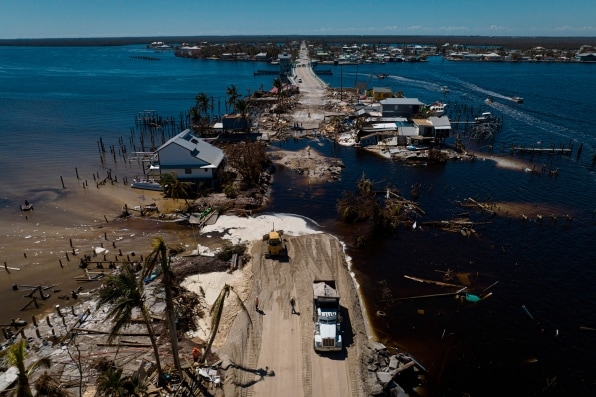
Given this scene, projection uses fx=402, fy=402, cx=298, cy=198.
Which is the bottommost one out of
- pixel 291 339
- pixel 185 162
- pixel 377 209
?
pixel 291 339

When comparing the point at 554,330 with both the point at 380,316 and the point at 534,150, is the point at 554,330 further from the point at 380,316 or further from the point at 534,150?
the point at 534,150

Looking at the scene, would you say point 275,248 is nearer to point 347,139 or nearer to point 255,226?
point 255,226

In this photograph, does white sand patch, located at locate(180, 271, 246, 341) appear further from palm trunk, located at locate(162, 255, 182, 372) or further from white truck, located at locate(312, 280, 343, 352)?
white truck, located at locate(312, 280, 343, 352)

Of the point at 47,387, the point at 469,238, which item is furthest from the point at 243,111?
the point at 47,387

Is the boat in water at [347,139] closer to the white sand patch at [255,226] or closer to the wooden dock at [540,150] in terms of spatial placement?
the wooden dock at [540,150]

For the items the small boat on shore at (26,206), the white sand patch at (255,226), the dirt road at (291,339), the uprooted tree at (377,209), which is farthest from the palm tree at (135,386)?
the small boat on shore at (26,206)

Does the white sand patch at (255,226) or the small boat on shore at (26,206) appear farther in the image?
the small boat on shore at (26,206)
